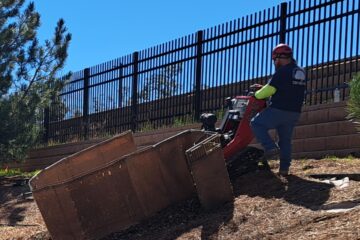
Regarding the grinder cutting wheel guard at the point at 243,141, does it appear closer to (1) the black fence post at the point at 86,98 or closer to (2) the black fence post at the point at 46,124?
(1) the black fence post at the point at 86,98

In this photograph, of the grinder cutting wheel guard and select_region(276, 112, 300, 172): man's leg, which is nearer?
select_region(276, 112, 300, 172): man's leg

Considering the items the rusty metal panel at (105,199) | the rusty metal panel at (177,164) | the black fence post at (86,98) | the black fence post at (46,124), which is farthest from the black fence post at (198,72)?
the black fence post at (46,124)

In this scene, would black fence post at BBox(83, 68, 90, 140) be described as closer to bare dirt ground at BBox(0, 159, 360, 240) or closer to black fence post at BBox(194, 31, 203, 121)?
black fence post at BBox(194, 31, 203, 121)

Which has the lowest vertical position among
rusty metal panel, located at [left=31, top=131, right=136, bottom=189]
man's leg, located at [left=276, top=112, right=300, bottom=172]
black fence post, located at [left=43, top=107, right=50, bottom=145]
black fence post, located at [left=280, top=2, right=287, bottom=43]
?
black fence post, located at [left=43, top=107, right=50, bottom=145]

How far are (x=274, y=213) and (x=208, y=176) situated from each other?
1.08 m

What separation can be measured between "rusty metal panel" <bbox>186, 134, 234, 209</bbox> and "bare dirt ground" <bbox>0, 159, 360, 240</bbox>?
133mm

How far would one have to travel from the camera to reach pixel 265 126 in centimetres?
746

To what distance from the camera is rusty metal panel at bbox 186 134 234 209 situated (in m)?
7.11

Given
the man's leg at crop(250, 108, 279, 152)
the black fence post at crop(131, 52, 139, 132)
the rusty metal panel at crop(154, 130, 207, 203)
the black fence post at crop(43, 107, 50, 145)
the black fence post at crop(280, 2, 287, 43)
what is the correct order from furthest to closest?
1. the black fence post at crop(43, 107, 50, 145)
2. the black fence post at crop(131, 52, 139, 132)
3. the black fence post at crop(280, 2, 287, 43)
4. the rusty metal panel at crop(154, 130, 207, 203)
5. the man's leg at crop(250, 108, 279, 152)

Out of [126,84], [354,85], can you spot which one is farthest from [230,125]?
[126,84]

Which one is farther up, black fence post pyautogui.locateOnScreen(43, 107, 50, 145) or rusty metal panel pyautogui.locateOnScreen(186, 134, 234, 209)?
rusty metal panel pyautogui.locateOnScreen(186, 134, 234, 209)

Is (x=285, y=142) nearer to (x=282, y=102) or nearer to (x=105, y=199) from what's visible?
(x=282, y=102)

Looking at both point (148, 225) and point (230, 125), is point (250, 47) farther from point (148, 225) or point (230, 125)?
point (148, 225)

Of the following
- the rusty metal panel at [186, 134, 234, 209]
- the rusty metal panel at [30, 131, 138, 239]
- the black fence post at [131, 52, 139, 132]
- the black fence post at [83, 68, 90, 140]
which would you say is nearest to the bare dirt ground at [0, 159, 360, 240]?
the rusty metal panel at [186, 134, 234, 209]
